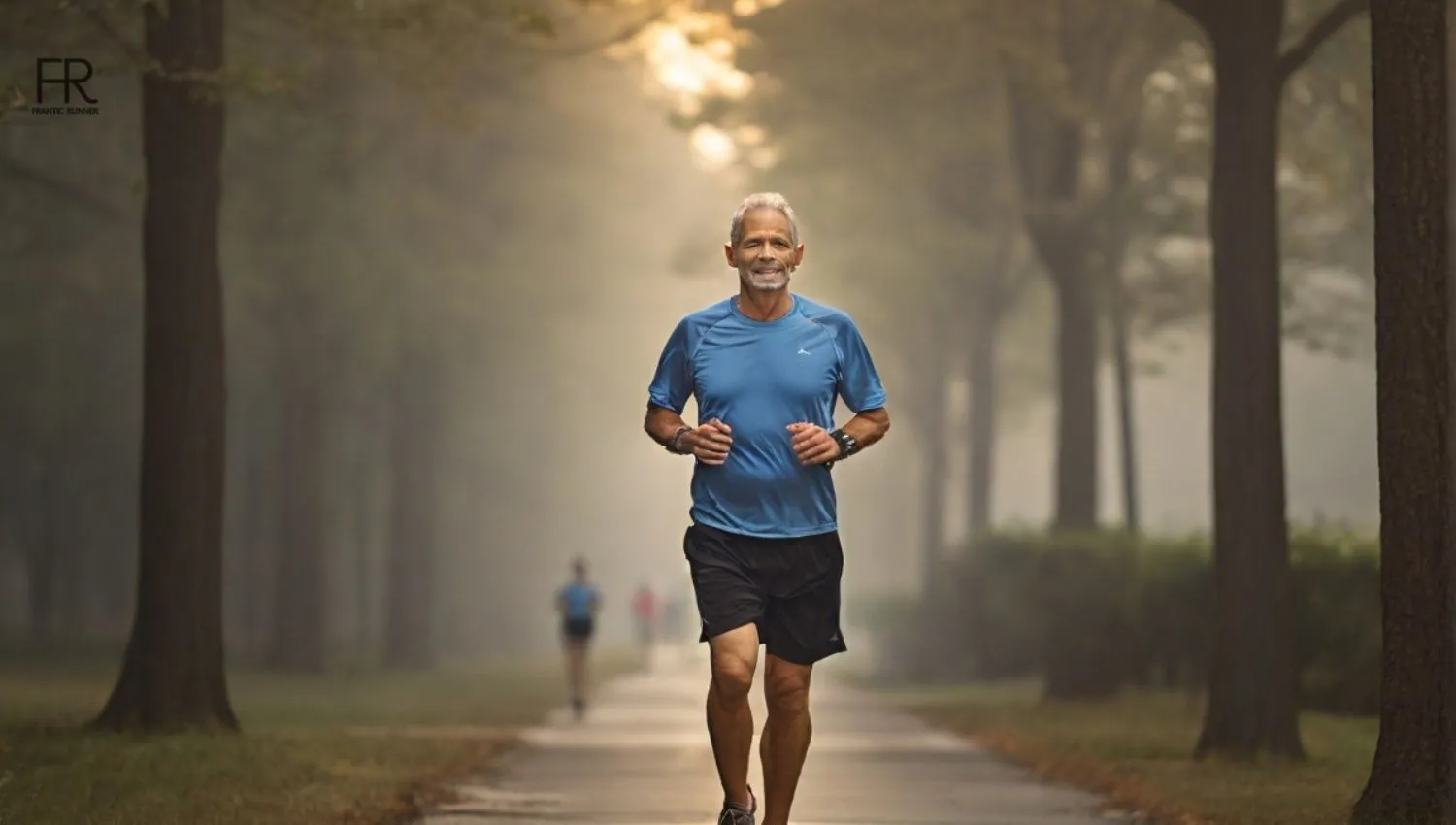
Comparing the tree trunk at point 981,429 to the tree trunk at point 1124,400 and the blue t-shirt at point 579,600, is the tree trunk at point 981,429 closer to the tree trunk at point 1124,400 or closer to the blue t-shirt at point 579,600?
the tree trunk at point 1124,400

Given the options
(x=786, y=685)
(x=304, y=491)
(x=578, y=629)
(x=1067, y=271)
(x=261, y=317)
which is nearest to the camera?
(x=786, y=685)

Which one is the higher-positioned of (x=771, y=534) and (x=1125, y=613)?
(x=771, y=534)

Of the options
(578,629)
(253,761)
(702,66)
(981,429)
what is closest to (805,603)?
(253,761)

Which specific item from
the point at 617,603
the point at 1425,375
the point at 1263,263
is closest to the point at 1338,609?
the point at 1263,263

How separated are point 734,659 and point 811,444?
79cm

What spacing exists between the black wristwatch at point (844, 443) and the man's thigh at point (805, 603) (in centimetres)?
29

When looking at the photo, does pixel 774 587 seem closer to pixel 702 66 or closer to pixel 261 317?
pixel 702 66

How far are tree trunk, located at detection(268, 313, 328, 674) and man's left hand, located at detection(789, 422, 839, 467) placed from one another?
29447mm

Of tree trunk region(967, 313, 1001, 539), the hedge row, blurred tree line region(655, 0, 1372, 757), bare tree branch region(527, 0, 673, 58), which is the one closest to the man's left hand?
blurred tree line region(655, 0, 1372, 757)

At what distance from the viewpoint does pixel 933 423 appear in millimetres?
51219

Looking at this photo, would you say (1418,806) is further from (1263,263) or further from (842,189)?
(842,189)

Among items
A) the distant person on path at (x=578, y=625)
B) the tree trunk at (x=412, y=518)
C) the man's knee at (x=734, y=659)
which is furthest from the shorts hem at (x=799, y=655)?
the tree trunk at (x=412, y=518)

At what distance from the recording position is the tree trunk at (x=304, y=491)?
1496 inches

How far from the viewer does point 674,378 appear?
366 inches
